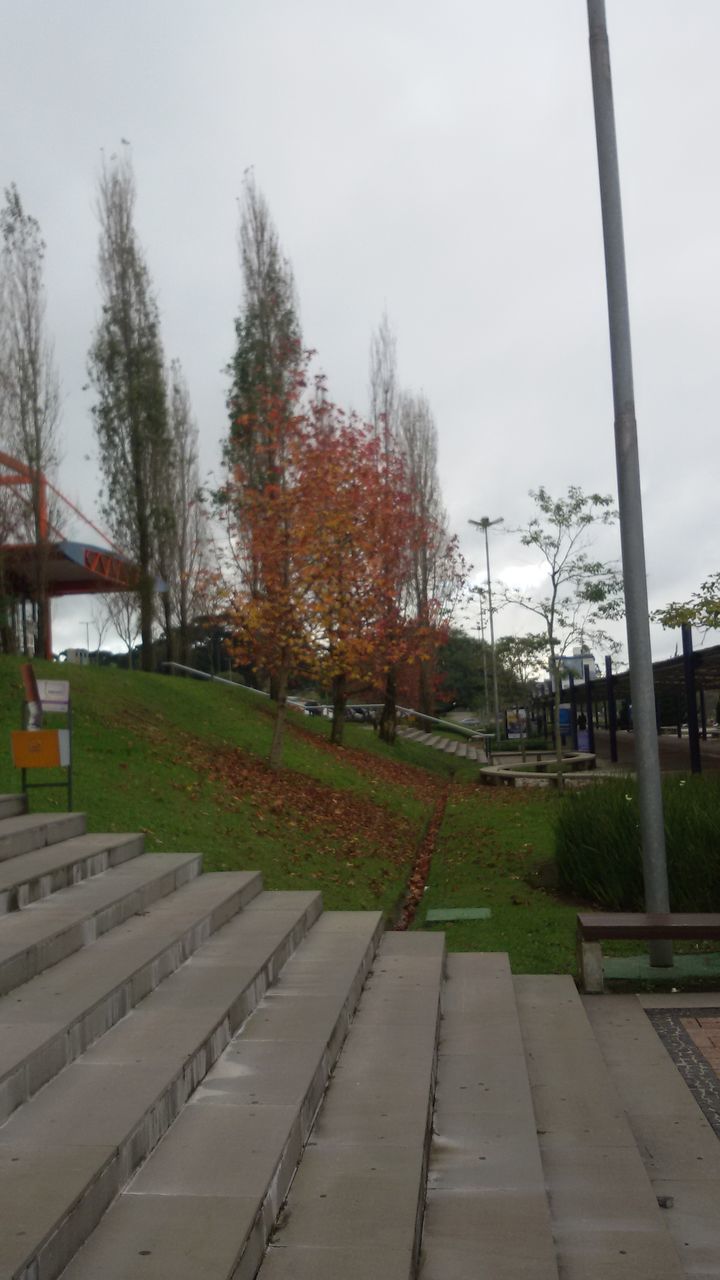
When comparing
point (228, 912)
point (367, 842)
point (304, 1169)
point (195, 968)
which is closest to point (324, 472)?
point (367, 842)

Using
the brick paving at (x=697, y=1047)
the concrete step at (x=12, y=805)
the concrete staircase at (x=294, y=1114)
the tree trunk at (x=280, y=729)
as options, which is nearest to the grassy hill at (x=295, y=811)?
the tree trunk at (x=280, y=729)

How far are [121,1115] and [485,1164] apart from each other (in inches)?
53.8

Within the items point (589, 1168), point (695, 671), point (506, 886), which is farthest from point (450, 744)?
point (589, 1168)

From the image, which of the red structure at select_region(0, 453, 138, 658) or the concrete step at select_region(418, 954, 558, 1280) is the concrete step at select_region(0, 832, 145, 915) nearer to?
the concrete step at select_region(418, 954, 558, 1280)

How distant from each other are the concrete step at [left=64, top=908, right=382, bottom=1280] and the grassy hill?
3.57m

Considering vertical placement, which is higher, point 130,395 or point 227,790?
point 130,395

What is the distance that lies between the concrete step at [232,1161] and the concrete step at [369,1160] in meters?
0.08

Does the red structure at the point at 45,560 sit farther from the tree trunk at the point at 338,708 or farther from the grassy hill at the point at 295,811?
the tree trunk at the point at 338,708

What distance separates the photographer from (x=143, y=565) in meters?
29.6

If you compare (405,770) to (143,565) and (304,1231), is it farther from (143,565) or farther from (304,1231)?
(304,1231)

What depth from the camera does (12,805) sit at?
899 cm

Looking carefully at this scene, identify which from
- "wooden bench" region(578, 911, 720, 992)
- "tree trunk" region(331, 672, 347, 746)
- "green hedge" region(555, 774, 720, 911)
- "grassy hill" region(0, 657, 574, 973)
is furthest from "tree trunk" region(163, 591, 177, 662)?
"wooden bench" region(578, 911, 720, 992)

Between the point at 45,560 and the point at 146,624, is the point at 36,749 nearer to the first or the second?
the point at 45,560

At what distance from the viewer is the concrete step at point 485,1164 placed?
3.44m
